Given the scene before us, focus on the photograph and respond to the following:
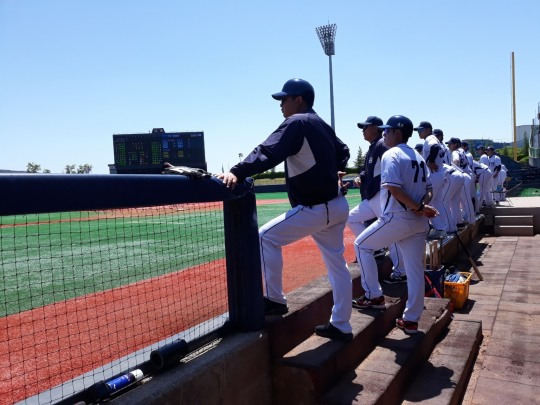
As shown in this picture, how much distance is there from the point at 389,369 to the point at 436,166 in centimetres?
536

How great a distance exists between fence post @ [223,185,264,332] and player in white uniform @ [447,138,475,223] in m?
8.55

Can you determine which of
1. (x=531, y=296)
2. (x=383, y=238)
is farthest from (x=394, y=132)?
(x=531, y=296)

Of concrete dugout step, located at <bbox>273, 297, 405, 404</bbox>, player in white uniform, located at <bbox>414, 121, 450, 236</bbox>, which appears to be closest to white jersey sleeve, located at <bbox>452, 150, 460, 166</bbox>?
player in white uniform, located at <bbox>414, 121, 450, 236</bbox>

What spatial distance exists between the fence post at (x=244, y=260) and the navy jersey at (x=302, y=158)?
0.24 metres

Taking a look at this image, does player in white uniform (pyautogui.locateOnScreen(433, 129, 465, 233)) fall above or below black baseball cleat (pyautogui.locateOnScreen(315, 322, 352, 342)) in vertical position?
above

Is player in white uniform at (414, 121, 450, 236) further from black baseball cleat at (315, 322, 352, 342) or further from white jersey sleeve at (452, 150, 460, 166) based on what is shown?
black baseball cleat at (315, 322, 352, 342)

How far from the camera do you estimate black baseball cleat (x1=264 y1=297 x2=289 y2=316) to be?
318 cm

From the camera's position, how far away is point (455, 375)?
363 centimetres

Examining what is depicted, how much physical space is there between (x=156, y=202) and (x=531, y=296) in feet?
18.8

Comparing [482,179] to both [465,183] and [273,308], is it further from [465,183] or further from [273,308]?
→ [273,308]

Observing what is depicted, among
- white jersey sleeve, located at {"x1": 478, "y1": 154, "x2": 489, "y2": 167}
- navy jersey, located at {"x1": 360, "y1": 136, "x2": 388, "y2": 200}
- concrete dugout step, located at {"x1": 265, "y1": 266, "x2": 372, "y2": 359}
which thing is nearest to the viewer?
concrete dugout step, located at {"x1": 265, "y1": 266, "x2": 372, "y2": 359}

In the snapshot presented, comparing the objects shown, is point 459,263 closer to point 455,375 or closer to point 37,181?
point 455,375

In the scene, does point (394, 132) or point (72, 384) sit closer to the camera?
point (72, 384)

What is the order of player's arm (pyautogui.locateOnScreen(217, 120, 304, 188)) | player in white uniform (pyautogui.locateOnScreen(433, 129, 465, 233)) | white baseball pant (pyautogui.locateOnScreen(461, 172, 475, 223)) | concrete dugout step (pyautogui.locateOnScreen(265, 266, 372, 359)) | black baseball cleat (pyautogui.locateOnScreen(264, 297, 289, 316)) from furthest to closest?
white baseball pant (pyautogui.locateOnScreen(461, 172, 475, 223)) < player in white uniform (pyautogui.locateOnScreen(433, 129, 465, 233)) < black baseball cleat (pyautogui.locateOnScreen(264, 297, 289, 316)) < concrete dugout step (pyautogui.locateOnScreen(265, 266, 372, 359)) < player's arm (pyautogui.locateOnScreen(217, 120, 304, 188))
